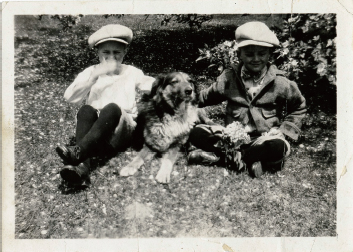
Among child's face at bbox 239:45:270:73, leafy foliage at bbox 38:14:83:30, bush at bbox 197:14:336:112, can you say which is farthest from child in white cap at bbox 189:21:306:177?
leafy foliage at bbox 38:14:83:30

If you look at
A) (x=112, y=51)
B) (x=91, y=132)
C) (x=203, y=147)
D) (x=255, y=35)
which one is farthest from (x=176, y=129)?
(x=255, y=35)

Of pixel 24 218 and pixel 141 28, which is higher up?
pixel 141 28

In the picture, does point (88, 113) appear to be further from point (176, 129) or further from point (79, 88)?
point (176, 129)

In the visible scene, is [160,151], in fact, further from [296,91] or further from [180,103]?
[296,91]

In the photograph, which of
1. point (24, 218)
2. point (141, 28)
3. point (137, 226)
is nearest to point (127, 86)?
point (141, 28)

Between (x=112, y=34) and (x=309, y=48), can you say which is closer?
(x=112, y=34)

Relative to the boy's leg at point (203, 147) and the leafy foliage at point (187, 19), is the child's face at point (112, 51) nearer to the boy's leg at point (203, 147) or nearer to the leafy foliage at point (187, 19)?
the leafy foliage at point (187, 19)

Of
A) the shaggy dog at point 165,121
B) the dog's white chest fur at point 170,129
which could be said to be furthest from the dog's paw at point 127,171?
the dog's white chest fur at point 170,129
